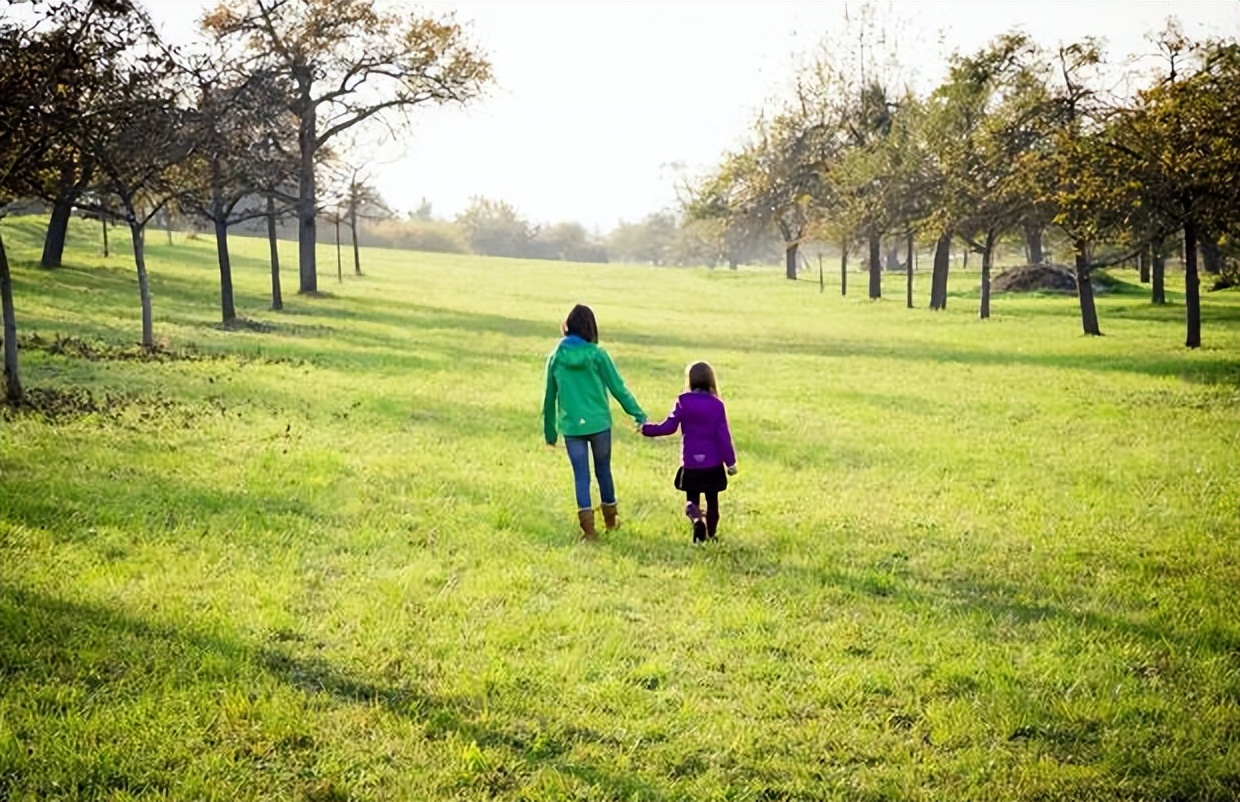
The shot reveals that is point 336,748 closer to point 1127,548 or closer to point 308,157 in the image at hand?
point 1127,548

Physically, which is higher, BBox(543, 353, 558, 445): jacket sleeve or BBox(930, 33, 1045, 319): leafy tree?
BBox(930, 33, 1045, 319): leafy tree

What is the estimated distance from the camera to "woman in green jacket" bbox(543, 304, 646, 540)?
29.0ft

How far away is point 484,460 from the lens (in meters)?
12.0

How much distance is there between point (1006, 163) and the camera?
1259 inches

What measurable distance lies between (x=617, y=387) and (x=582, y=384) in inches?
12.7

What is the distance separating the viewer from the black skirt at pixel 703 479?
8758mm

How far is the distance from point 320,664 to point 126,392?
1046 cm

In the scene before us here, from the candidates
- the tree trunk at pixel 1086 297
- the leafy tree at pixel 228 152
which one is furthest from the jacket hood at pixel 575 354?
the tree trunk at pixel 1086 297

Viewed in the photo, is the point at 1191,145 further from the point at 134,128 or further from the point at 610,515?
the point at 134,128

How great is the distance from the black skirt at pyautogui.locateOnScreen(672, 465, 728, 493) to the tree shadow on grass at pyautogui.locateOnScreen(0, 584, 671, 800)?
3.75 meters

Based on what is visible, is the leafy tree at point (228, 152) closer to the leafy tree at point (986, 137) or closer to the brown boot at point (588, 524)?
the brown boot at point (588, 524)

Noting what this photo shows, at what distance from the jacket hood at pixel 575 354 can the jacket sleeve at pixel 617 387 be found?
0.11 metres

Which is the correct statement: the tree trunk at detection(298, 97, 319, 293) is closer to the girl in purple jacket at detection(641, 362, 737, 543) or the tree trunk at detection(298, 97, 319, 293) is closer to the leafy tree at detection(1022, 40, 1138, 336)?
the leafy tree at detection(1022, 40, 1138, 336)

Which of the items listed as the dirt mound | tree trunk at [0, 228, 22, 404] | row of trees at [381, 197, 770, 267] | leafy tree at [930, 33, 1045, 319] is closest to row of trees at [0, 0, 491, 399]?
tree trunk at [0, 228, 22, 404]
